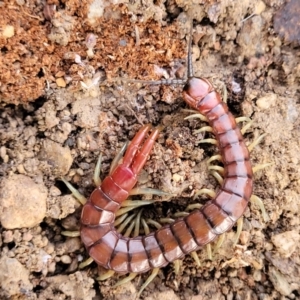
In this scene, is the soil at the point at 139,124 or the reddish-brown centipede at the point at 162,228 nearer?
the soil at the point at 139,124

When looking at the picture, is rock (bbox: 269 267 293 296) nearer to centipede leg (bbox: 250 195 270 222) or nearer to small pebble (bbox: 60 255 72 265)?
centipede leg (bbox: 250 195 270 222)

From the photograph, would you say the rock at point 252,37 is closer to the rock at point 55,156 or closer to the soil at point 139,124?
the soil at point 139,124

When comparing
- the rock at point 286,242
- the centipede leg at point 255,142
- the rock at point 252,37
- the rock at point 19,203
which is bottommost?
the rock at point 286,242

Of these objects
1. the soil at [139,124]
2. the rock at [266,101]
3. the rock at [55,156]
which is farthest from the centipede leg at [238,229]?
the rock at [55,156]

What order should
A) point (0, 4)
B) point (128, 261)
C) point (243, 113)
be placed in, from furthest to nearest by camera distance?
point (243, 113)
point (128, 261)
point (0, 4)

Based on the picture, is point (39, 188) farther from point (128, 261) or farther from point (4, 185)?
point (128, 261)

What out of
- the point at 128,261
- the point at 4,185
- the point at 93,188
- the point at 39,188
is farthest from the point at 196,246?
the point at 4,185
